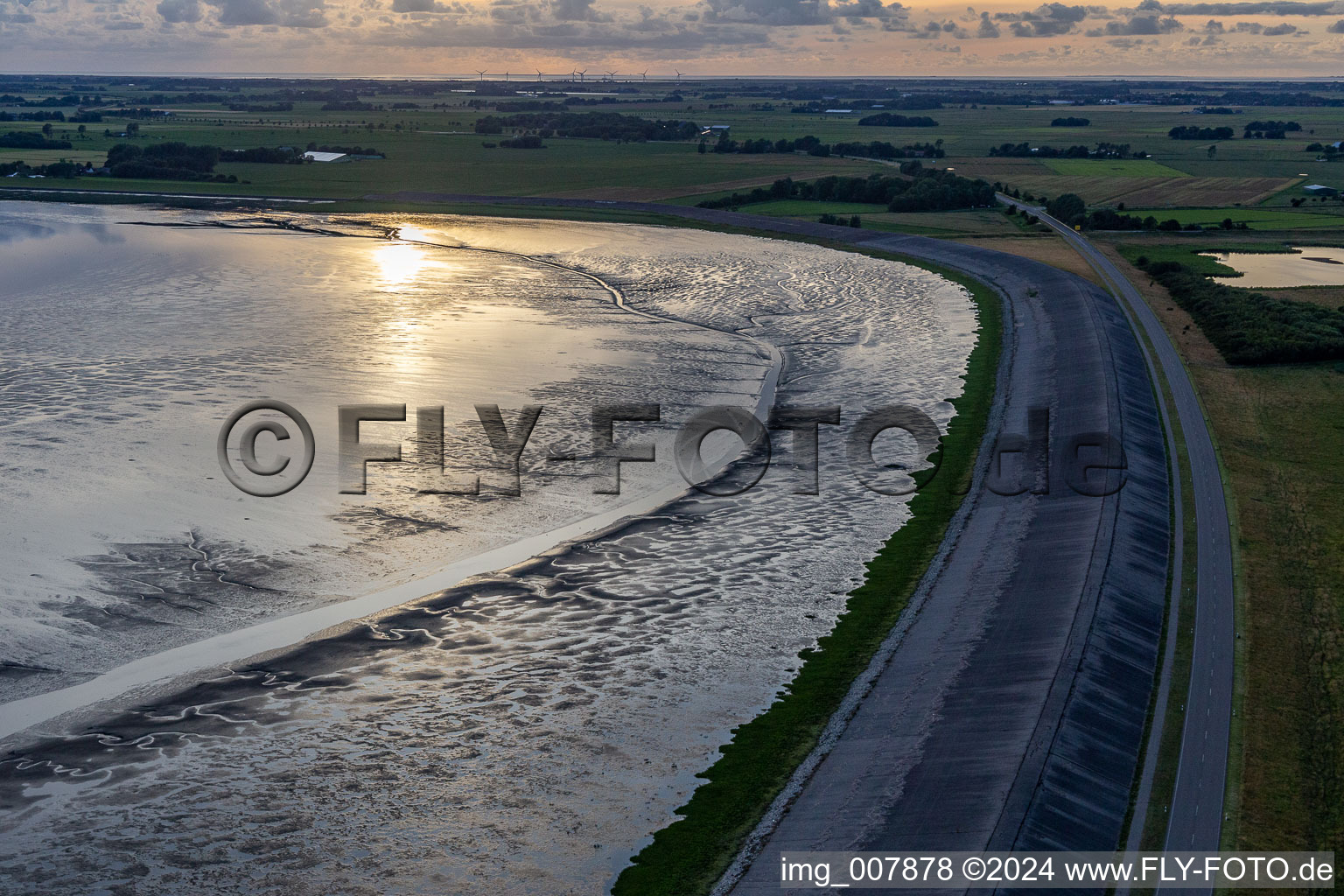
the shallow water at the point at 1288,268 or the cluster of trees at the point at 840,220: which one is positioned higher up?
the cluster of trees at the point at 840,220

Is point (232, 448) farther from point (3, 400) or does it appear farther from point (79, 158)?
point (79, 158)

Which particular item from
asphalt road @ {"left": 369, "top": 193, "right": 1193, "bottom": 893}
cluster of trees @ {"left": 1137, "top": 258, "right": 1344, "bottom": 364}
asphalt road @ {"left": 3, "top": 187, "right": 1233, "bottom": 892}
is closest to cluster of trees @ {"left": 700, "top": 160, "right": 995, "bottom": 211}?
cluster of trees @ {"left": 1137, "top": 258, "right": 1344, "bottom": 364}

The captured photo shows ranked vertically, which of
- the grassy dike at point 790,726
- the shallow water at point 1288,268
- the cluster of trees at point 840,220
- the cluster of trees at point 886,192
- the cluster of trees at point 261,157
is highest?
the cluster of trees at point 261,157

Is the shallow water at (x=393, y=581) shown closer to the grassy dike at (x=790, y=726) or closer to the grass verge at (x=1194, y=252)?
the grassy dike at (x=790, y=726)

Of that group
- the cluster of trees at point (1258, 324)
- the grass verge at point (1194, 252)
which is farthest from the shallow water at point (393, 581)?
the grass verge at point (1194, 252)

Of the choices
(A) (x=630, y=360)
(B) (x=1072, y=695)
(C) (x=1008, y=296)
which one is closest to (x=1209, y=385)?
(C) (x=1008, y=296)

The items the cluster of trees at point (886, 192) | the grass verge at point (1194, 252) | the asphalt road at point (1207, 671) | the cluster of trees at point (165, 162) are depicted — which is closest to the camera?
the asphalt road at point (1207, 671)
